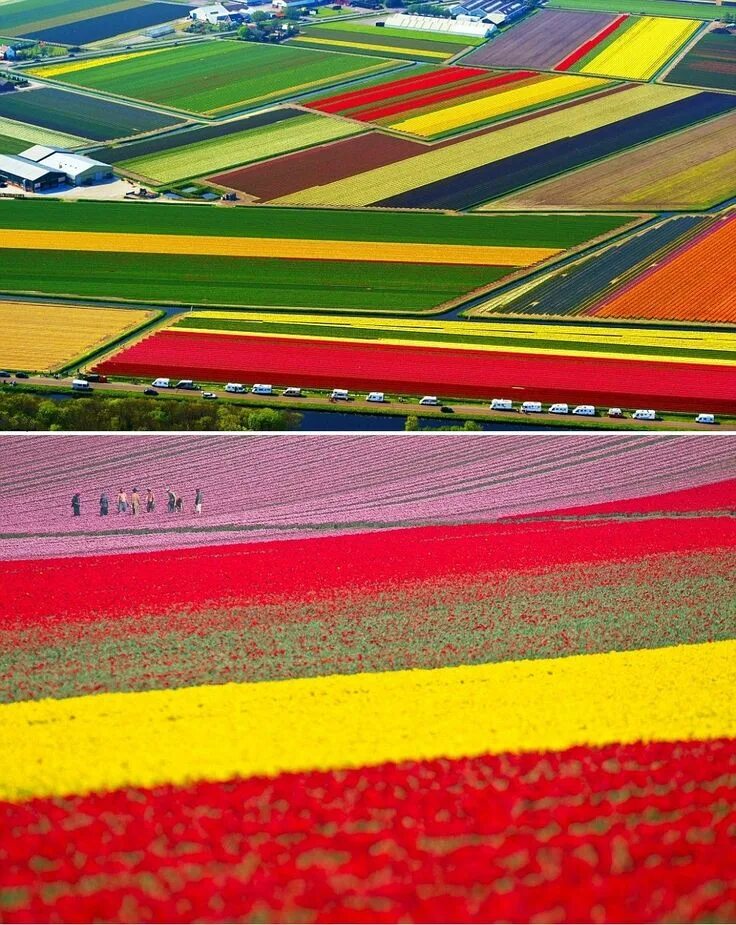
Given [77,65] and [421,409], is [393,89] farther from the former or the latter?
[421,409]

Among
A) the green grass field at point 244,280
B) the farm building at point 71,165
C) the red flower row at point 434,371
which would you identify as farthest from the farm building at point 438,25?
the red flower row at point 434,371

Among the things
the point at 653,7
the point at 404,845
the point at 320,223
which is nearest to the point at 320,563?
the point at 404,845

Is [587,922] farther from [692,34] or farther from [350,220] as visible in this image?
[692,34]

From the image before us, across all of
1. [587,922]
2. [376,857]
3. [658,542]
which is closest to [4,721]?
[376,857]

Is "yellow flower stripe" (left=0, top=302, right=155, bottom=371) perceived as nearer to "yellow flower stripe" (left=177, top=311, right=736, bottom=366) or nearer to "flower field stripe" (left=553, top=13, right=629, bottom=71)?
"yellow flower stripe" (left=177, top=311, right=736, bottom=366)

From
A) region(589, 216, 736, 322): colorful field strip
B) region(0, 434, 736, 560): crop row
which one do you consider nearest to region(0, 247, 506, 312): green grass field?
Answer: region(589, 216, 736, 322): colorful field strip

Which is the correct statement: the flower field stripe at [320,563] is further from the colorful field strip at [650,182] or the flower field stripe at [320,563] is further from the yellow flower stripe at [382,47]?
the yellow flower stripe at [382,47]
